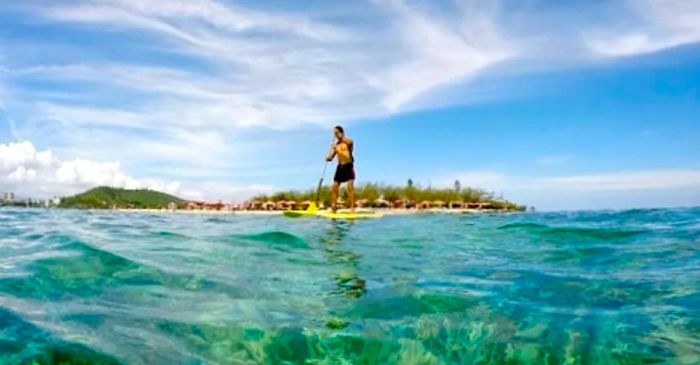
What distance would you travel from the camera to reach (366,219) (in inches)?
757

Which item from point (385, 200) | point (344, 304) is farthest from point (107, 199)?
point (344, 304)

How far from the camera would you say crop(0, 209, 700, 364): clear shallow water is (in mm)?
4574

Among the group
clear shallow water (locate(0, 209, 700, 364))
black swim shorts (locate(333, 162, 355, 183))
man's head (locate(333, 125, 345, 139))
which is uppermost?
man's head (locate(333, 125, 345, 139))

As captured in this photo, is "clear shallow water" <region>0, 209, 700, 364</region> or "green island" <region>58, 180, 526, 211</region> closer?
"clear shallow water" <region>0, 209, 700, 364</region>

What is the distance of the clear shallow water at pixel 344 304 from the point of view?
4.57 meters

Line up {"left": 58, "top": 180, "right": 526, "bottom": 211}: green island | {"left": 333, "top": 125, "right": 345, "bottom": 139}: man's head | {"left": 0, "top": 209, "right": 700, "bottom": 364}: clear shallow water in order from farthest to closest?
{"left": 58, "top": 180, "right": 526, "bottom": 211}: green island, {"left": 333, "top": 125, "right": 345, "bottom": 139}: man's head, {"left": 0, "top": 209, "right": 700, "bottom": 364}: clear shallow water

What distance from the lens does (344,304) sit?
5.86 metres

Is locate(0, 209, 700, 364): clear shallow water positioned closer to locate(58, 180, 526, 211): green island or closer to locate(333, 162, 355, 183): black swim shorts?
locate(333, 162, 355, 183): black swim shorts

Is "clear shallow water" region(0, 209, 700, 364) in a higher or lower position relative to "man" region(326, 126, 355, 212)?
lower

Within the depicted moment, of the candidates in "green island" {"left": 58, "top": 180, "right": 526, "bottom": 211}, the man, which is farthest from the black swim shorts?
"green island" {"left": 58, "top": 180, "right": 526, "bottom": 211}

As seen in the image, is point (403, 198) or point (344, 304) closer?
point (344, 304)

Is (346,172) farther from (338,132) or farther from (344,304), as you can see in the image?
(344,304)

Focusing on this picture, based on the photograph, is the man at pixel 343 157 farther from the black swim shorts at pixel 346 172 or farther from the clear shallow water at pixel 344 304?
the clear shallow water at pixel 344 304

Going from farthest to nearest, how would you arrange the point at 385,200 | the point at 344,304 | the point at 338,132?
the point at 385,200 → the point at 338,132 → the point at 344,304
